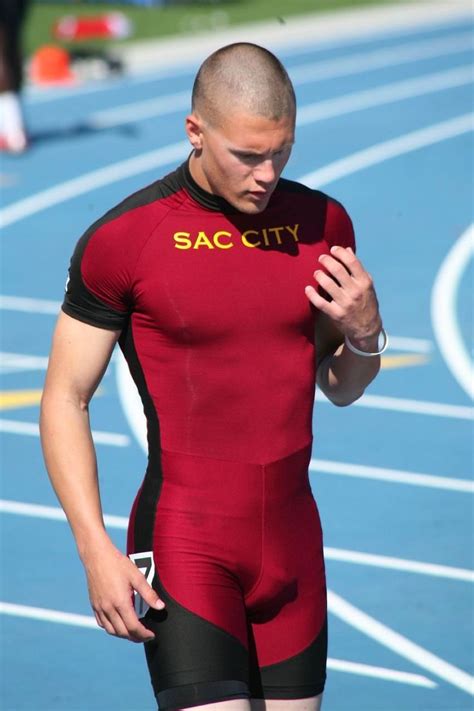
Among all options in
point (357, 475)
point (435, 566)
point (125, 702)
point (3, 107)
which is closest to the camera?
point (125, 702)

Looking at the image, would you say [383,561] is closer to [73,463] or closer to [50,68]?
[73,463]

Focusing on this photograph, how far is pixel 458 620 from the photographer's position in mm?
6555

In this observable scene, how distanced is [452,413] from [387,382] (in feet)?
2.16

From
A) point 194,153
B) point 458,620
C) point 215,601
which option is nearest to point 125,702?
point 458,620

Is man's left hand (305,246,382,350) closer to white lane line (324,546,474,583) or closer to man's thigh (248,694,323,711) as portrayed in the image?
man's thigh (248,694,323,711)

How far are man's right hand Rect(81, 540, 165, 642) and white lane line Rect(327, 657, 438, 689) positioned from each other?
2.67 m

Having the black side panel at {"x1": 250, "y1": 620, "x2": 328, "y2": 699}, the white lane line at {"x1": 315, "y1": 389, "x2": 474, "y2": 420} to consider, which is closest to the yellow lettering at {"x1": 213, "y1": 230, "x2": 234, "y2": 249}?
the black side panel at {"x1": 250, "y1": 620, "x2": 328, "y2": 699}

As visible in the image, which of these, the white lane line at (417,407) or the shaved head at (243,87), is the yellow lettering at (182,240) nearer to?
the shaved head at (243,87)

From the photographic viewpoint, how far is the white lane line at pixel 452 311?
32.3 ft

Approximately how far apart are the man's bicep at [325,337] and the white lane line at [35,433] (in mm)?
4693

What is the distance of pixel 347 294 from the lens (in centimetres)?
384

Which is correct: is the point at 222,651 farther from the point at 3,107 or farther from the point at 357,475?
the point at 3,107

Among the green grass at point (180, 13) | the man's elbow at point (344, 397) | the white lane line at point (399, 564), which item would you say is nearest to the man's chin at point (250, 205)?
the man's elbow at point (344, 397)

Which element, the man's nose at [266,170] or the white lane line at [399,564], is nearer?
the man's nose at [266,170]
